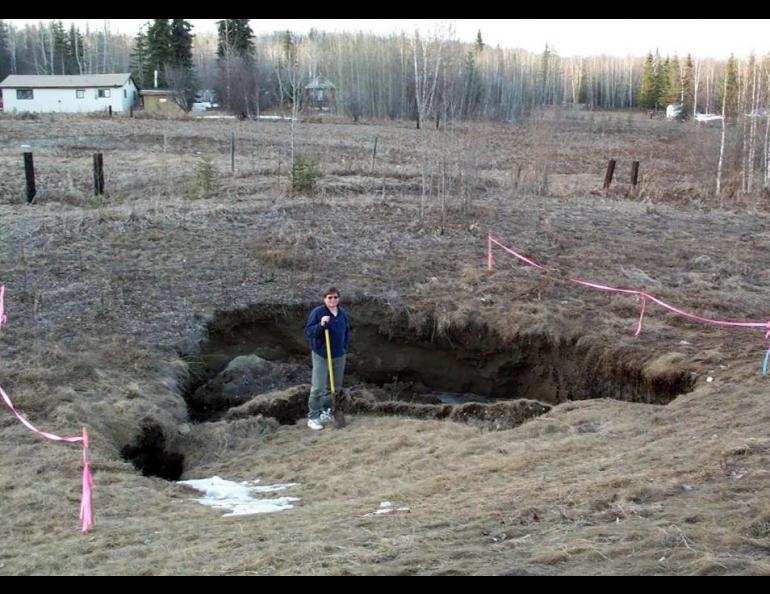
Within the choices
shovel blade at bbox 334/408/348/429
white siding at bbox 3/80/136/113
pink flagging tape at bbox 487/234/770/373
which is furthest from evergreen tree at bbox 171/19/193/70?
shovel blade at bbox 334/408/348/429

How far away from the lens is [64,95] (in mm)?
63188

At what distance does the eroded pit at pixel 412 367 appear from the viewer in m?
9.92

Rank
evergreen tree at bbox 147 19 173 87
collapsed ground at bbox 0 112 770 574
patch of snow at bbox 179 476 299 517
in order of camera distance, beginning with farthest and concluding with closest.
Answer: evergreen tree at bbox 147 19 173 87
patch of snow at bbox 179 476 299 517
collapsed ground at bbox 0 112 770 574

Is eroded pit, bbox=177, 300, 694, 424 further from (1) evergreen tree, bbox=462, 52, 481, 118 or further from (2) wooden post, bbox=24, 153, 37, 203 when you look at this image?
(1) evergreen tree, bbox=462, 52, 481, 118

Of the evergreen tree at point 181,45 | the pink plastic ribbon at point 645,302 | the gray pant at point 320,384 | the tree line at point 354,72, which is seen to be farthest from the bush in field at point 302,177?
the evergreen tree at point 181,45

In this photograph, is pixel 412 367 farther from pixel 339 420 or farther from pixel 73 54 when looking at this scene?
pixel 73 54

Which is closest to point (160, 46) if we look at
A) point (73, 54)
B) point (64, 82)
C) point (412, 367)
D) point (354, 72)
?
point (64, 82)

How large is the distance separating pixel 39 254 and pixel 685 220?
14031 mm

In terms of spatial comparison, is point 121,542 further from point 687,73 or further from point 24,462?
point 687,73

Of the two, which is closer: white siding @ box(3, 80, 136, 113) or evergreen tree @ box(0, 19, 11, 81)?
white siding @ box(3, 80, 136, 113)

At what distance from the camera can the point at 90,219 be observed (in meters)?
15.3

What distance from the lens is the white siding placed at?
62906mm

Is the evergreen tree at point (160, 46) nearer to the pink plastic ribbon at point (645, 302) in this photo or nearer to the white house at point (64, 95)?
the white house at point (64, 95)

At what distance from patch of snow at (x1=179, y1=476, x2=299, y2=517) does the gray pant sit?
1.66 metres
